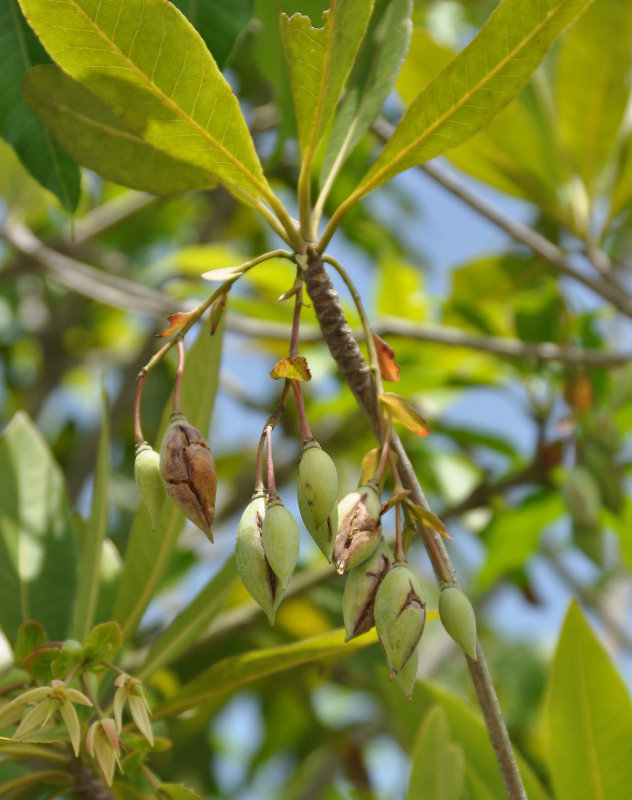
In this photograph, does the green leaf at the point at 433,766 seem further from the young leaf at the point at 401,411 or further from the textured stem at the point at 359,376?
the young leaf at the point at 401,411

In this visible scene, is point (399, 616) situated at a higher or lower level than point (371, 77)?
lower

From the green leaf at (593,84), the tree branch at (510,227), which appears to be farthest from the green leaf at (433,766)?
the green leaf at (593,84)

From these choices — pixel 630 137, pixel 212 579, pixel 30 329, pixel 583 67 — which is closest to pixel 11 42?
pixel 212 579

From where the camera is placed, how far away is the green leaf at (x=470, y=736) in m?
1.23

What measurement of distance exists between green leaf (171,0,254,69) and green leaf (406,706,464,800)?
730 millimetres

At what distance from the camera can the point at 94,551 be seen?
117 cm

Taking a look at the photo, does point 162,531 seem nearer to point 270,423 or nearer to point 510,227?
point 270,423

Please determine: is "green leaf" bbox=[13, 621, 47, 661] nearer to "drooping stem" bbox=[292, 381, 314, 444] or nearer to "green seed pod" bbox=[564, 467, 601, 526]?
"drooping stem" bbox=[292, 381, 314, 444]

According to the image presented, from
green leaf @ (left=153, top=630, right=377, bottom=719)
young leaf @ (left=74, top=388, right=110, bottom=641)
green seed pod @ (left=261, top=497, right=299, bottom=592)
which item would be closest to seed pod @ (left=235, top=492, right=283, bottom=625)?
green seed pod @ (left=261, top=497, right=299, bottom=592)

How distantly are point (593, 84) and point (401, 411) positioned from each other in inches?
50.3

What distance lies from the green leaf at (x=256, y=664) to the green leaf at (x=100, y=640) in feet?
0.58

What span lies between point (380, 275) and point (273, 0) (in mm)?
1305

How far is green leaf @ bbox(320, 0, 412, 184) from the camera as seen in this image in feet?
3.34

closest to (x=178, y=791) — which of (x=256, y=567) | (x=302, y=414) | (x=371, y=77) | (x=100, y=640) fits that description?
(x=100, y=640)
